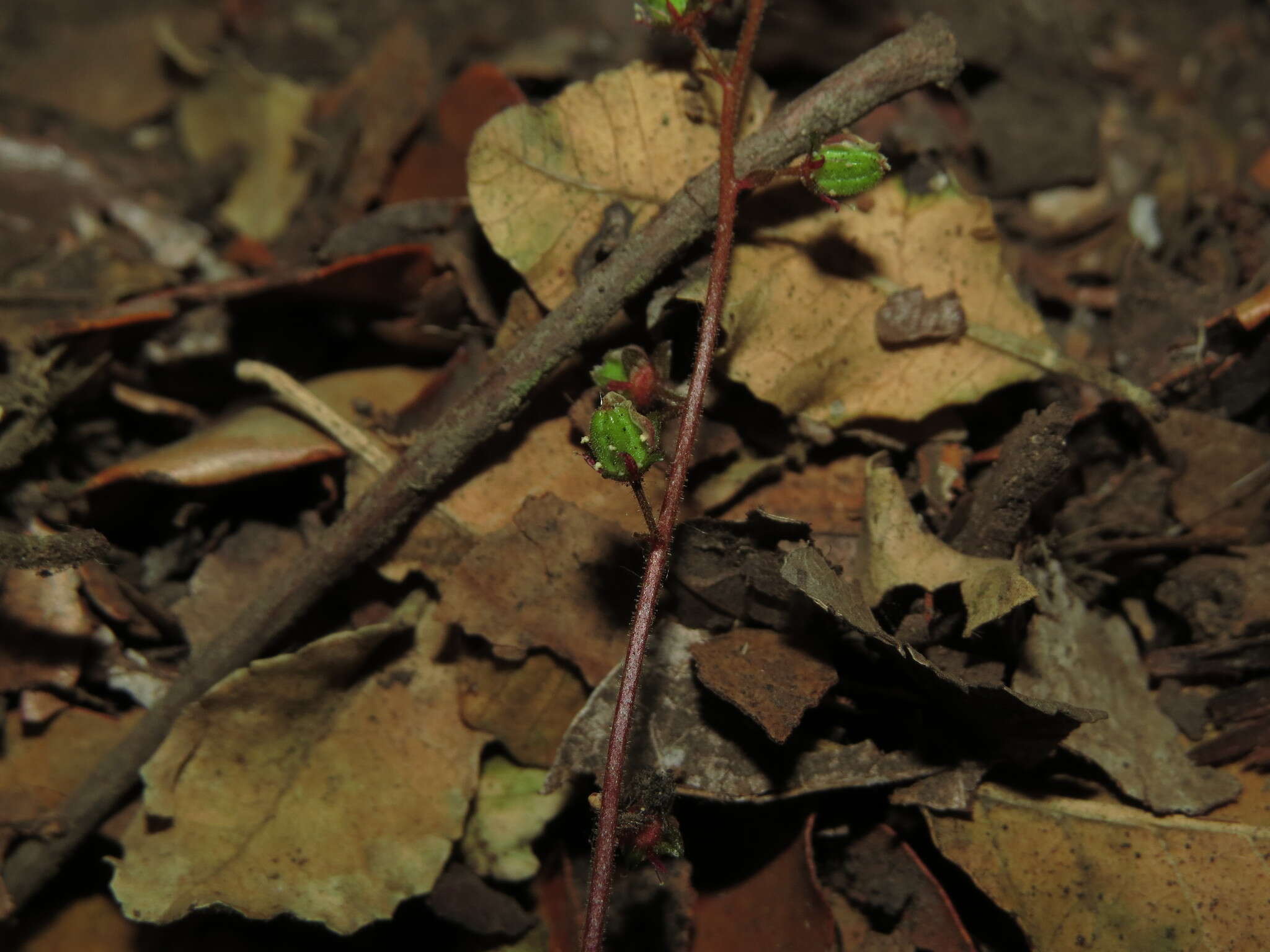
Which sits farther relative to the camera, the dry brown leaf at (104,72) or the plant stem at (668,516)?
the dry brown leaf at (104,72)

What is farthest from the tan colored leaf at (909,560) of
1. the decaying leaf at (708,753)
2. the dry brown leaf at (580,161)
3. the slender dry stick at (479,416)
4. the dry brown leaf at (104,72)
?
the dry brown leaf at (104,72)

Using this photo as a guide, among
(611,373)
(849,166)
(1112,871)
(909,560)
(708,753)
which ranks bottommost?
(1112,871)

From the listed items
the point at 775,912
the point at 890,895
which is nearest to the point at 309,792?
the point at 775,912

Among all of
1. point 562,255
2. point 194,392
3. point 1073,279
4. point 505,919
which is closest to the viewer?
point 505,919

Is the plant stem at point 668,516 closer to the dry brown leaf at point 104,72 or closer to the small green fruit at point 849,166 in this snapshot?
the small green fruit at point 849,166

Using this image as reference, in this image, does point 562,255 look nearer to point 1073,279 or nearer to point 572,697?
point 572,697

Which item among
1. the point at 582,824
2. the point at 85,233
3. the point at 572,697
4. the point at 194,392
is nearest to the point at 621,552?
the point at 572,697

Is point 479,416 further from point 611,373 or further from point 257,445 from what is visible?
point 257,445
